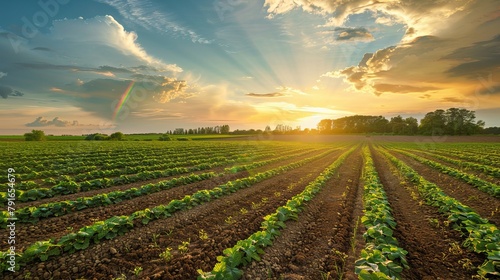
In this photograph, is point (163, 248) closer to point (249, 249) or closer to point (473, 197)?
point (249, 249)

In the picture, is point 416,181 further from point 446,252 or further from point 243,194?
point 243,194

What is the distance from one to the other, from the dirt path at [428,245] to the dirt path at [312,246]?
1589 mm

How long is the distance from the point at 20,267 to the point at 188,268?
3.78 m

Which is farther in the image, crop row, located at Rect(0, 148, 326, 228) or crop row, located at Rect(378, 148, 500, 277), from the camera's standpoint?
crop row, located at Rect(0, 148, 326, 228)

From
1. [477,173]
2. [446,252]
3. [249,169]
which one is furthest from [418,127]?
[446,252]

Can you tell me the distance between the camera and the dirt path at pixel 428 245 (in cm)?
568

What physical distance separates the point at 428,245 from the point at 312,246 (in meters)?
3.48

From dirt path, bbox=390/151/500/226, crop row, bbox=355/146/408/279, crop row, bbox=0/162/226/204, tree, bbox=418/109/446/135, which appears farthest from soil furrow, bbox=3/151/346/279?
tree, bbox=418/109/446/135

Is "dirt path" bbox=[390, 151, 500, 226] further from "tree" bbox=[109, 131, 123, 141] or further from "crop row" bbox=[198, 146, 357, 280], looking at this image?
"tree" bbox=[109, 131, 123, 141]

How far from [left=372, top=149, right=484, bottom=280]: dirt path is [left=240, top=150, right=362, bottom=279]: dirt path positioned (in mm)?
1589

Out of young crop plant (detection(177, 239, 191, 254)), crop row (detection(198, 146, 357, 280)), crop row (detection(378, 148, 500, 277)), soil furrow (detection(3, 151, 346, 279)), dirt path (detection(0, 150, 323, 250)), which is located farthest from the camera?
dirt path (detection(0, 150, 323, 250))

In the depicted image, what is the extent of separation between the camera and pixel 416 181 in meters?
15.2

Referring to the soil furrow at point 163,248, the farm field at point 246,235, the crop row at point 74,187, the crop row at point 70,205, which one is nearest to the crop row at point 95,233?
the farm field at point 246,235

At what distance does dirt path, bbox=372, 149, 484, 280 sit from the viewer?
5680mm
